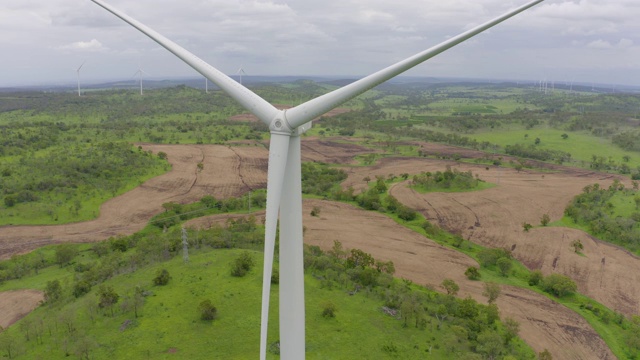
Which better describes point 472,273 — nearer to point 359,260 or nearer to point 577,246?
point 359,260

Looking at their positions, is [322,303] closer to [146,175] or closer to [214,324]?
[214,324]

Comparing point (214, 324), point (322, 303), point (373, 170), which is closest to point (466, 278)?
point (322, 303)

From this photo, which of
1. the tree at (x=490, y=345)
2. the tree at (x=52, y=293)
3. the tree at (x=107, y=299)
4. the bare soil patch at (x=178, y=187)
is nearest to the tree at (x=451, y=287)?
the tree at (x=490, y=345)

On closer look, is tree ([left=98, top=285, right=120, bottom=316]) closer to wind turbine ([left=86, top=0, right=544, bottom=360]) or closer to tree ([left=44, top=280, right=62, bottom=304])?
tree ([left=44, top=280, right=62, bottom=304])

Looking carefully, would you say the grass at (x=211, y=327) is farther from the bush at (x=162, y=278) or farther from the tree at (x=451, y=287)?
the tree at (x=451, y=287)

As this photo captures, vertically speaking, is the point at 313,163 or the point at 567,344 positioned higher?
the point at 313,163

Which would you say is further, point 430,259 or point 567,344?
point 430,259
